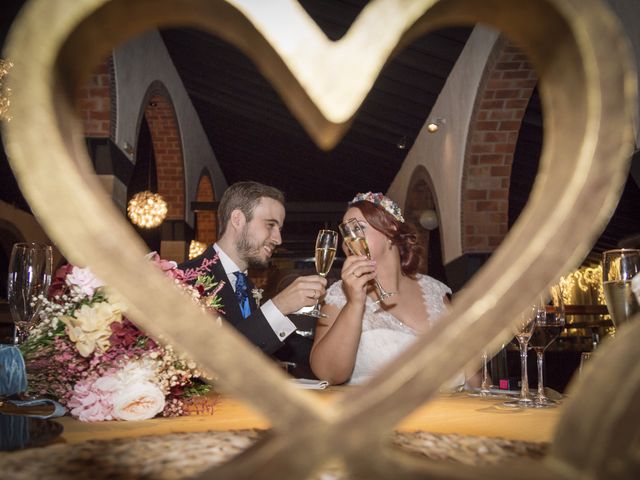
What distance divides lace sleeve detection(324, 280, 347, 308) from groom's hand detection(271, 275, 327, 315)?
0.56 meters

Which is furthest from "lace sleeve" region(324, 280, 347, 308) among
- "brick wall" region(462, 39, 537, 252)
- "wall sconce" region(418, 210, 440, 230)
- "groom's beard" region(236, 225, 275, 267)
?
"wall sconce" region(418, 210, 440, 230)

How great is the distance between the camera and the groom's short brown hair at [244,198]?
296 cm

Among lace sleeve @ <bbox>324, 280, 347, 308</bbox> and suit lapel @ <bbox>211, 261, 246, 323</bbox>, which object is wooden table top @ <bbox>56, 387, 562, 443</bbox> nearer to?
suit lapel @ <bbox>211, 261, 246, 323</bbox>

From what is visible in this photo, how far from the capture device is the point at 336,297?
2.59 metres

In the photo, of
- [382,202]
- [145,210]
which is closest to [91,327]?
[382,202]

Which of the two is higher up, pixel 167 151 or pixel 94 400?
pixel 167 151

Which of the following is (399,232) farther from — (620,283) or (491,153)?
(491,153)

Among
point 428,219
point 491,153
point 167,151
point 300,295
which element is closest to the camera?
point 300,295

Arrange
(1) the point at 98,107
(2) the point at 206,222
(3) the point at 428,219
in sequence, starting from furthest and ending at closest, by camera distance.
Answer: (2) the point at 206,222, (3) the point at 428,219, (1) the point at 98,107

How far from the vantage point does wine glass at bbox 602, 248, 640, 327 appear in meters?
1.02

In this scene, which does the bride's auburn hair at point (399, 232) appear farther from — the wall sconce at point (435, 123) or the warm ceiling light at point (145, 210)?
the warm ceiling light at point (145, 210)

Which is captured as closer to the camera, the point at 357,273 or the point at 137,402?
the point at 137,402

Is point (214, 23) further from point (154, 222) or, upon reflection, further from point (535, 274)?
point (154, 222)

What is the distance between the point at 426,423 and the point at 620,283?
48 centimetres
